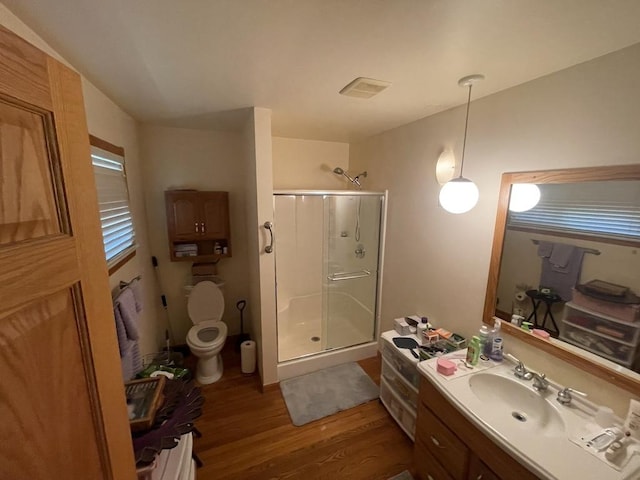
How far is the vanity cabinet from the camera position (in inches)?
44.7

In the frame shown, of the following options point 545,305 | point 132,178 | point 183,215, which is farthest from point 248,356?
point 545,305

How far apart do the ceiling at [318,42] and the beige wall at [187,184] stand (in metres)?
0.89

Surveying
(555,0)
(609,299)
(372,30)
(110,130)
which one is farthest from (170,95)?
(609,299)

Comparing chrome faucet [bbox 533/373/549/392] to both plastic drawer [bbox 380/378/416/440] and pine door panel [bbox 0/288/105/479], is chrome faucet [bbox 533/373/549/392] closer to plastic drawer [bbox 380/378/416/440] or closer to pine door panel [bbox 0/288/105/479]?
plastic drawer [bbox 380/378/416/440]

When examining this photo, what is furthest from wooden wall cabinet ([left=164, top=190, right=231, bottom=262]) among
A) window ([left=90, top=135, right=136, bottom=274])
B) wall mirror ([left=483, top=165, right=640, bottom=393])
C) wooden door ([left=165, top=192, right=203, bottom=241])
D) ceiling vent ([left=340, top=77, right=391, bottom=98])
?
wall mirror ([left=483, top=165, right=640, bottom=393])

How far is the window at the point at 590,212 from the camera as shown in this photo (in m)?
1.12

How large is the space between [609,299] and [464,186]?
854mm

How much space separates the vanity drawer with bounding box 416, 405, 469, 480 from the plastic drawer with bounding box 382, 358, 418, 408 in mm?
282

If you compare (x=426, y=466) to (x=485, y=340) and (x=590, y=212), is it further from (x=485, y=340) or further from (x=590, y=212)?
(x=590, y=212)

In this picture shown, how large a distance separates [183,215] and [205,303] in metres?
0.94

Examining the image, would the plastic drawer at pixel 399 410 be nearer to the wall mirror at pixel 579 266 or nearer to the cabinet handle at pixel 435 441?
the cabinet handle at pixel 435 441

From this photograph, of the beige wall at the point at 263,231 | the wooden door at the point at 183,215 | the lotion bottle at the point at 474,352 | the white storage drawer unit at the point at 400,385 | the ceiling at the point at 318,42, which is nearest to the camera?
the ceiling at the point at 318,42

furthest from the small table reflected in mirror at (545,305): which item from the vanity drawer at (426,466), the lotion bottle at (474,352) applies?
the vanity drawer at (426,466)

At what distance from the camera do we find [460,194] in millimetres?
1611
